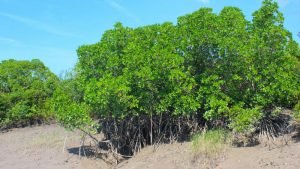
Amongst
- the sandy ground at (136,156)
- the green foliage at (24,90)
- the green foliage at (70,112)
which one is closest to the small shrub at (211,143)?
the sandy ground at (136,156)

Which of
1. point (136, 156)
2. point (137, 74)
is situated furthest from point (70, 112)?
point (136, 156)

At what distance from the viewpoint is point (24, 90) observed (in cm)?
2420

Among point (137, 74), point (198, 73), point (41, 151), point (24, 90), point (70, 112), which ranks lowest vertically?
point (41, 151)

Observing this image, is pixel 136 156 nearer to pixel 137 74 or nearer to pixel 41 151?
pixel 137 74

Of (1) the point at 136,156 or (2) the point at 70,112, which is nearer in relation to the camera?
(2) the point at 70,112

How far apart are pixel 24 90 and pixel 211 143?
15.1 meters

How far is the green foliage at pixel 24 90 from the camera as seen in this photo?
2381 cm

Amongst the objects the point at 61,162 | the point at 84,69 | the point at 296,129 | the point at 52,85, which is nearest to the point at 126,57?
the point at 84,69

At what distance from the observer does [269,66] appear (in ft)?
44.5

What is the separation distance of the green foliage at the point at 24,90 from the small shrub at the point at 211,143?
13.9 metres

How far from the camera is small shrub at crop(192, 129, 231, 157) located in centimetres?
1225

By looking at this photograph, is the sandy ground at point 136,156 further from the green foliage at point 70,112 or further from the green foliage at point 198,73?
the green foliage at point 70,112

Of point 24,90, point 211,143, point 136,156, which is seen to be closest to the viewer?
point 211,143

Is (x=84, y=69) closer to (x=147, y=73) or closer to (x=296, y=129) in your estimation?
(x=147, y=73)
